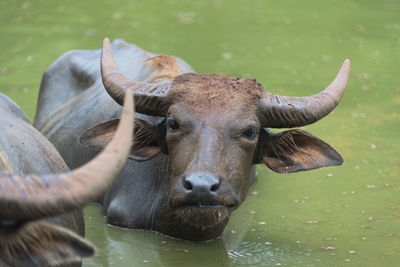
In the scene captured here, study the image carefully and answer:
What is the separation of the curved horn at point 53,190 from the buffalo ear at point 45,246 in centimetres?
20

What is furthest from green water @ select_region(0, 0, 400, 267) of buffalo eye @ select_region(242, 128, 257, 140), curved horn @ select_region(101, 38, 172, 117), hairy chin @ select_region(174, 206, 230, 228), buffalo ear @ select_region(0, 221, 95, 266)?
buffalo ear @ select_region(0, 221, 95, 266)

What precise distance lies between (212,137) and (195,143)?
14cm

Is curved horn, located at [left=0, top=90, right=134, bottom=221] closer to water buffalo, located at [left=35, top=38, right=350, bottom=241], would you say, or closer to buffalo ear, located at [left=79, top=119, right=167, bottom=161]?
water buffalo, located at [left=35, top=38, right=350, bottom=241]

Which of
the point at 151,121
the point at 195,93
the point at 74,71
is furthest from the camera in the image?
the point at 74,71

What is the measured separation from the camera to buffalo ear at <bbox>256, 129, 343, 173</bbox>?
24.0 ft

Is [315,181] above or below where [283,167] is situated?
below

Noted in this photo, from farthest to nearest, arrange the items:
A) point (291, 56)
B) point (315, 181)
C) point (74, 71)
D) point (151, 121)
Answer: point (291, 56) → point (74, 71) → point (315, 181) → point (151, 121)

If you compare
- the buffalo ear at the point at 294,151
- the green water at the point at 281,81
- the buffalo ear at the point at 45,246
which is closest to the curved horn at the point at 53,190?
the buffalo ear at the point at 45,246

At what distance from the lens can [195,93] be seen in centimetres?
702

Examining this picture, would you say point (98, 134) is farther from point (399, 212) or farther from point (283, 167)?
point (399, 212)

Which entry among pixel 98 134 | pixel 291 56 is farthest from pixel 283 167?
pixel 291 56

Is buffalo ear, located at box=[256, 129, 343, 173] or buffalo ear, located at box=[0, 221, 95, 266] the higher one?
buffalo ear, located at box=[0, 221, 95, 266]

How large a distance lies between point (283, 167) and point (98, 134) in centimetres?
160

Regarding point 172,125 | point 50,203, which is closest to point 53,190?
point 50,203
